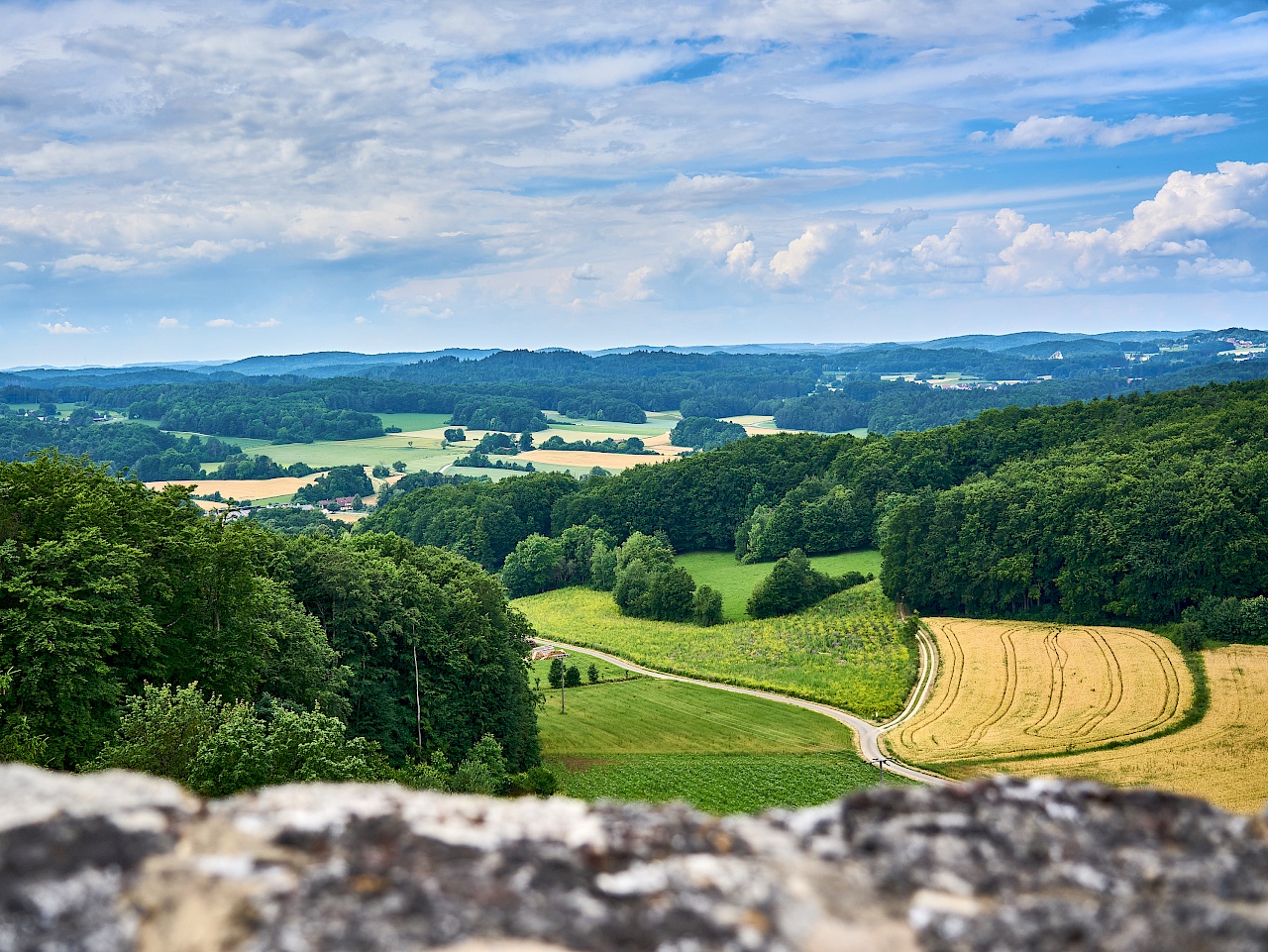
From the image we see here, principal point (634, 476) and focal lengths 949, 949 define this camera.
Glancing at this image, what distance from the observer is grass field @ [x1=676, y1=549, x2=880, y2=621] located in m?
107

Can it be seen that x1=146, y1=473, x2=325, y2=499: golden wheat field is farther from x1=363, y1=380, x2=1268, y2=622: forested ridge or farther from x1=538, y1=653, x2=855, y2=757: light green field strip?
x1=538, y1=653, x2=855, y2=757: light green field strip

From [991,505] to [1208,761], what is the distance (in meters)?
48.7

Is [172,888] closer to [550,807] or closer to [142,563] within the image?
[550,807]

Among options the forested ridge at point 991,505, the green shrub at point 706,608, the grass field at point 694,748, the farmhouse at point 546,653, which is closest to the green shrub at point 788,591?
the green shrub at point 706,608

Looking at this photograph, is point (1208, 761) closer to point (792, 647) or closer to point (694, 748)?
point (694, 748)

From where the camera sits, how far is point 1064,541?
88062 mm

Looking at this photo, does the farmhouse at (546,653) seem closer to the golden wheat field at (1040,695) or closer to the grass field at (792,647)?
the grass field at (792,647)

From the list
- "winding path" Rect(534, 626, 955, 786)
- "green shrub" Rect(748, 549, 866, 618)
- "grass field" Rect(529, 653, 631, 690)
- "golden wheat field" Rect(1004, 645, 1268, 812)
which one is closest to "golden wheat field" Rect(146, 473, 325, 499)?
"grass field" Rect(529, 653, 631, 690)

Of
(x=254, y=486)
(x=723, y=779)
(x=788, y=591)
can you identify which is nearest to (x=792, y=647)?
(x=788, y=591)

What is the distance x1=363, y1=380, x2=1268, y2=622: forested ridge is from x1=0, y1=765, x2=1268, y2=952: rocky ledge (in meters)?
89.6

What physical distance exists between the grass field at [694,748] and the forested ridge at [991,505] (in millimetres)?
35544

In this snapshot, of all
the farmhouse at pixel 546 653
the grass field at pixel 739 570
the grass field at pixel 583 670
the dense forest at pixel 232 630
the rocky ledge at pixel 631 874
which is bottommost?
the farmhouse at pixel 546 653

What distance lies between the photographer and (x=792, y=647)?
8400 centimetres

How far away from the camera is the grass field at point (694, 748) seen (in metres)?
48.4
